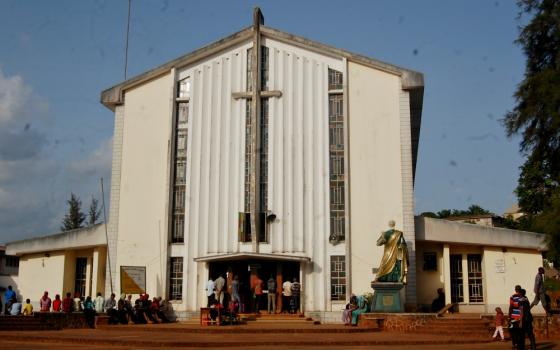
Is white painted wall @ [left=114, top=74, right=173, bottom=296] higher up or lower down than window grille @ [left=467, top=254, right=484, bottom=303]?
higher up

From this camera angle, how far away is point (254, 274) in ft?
75.4

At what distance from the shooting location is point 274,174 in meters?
23.8

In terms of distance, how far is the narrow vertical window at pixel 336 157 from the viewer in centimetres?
2327

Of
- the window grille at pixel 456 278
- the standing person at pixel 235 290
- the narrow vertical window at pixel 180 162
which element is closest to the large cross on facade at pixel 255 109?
the standing person at pixel 235 290

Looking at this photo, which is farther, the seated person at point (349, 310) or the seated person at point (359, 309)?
the seated person at point (349, 310)

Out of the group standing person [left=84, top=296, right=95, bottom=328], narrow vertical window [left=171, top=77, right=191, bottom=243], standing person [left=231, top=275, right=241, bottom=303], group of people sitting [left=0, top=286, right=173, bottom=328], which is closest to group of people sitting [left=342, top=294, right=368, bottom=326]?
standing person [left=231, top=275, right=241, bottom=303]

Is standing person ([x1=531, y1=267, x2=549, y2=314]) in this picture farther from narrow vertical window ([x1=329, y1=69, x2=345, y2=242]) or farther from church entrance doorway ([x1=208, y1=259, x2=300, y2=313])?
church entrance doorway ([x1=208, y1=259, x2=300, y2=313])

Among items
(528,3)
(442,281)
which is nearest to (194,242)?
(442,281)

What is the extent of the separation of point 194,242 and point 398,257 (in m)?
7.56

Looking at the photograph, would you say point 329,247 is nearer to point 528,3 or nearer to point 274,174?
point 274,174

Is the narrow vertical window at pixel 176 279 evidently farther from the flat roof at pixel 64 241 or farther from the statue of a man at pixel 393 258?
the statue of a man at pixel 393 258

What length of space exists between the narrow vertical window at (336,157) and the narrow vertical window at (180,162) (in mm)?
5556

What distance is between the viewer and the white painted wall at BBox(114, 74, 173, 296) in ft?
77.9

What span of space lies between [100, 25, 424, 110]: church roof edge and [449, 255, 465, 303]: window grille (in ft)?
22.6
